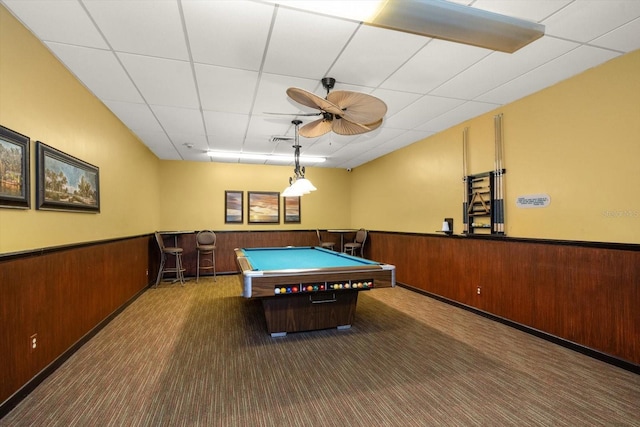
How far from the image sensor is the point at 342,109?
2725 millimetres

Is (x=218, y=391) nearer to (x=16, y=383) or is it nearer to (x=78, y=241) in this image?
(x=16, y=383)

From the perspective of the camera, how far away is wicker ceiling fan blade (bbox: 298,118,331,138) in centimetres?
307

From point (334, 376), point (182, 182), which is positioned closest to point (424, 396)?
point (334, 376)


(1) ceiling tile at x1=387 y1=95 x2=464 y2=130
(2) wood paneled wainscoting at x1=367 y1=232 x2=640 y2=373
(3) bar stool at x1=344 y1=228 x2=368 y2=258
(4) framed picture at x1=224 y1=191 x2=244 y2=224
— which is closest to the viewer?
(2) wood paneled wainscoting at x1=367 y1=232 x2=640 y2=373

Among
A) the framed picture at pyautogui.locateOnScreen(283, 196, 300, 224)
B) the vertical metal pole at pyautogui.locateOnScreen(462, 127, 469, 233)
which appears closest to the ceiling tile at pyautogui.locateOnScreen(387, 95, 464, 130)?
the vertical metal pole at pyautogui.locateOnScreen(462, 127, 469, 233)

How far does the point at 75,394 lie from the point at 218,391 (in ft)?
3.56

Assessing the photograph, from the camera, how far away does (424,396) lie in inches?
88.6

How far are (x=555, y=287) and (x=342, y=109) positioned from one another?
2.99 metres

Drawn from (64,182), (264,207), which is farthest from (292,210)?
(64,182)

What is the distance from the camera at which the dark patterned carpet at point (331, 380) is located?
6.64 feet

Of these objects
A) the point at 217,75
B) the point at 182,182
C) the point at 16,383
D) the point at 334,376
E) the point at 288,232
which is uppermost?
the point at 217,75

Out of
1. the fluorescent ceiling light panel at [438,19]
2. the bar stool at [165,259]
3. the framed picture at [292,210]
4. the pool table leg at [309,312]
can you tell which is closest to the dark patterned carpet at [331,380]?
the pool table leg at [309,312]

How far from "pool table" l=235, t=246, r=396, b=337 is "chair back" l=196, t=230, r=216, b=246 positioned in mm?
3331

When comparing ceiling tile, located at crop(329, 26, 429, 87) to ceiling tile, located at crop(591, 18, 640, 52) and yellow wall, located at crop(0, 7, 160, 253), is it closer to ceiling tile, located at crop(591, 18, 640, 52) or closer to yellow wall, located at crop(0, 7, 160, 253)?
ceiling tile, located at crop(591, 18, 640, 52)
